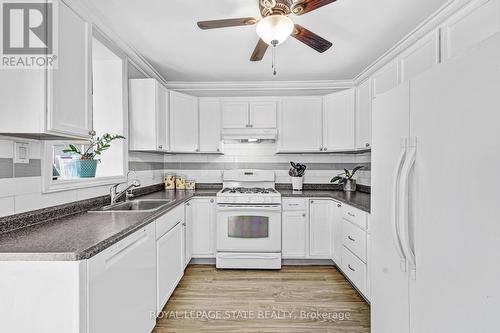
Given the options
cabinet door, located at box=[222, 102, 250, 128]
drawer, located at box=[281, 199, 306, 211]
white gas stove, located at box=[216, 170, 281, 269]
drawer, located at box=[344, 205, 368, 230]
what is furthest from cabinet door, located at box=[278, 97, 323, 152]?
drawer, located at box=[344, 205, 368, 230]

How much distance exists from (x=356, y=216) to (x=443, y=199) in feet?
5.07

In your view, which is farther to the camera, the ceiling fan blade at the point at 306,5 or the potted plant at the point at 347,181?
the potted plant at the point at 347,181

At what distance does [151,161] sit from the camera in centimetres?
344

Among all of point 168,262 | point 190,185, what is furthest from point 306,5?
point 190,185

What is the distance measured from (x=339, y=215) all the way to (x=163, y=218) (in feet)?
6.37

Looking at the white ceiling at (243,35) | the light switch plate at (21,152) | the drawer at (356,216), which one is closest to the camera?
the light switch plate at (21,152)

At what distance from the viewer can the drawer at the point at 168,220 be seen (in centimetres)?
214

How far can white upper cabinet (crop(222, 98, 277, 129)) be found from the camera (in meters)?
3.64

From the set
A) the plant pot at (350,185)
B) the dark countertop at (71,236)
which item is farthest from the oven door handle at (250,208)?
the dark countertop at (71,236)

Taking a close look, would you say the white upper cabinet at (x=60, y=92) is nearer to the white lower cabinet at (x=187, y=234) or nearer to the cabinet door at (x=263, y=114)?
the white lower cabinet at (x=187, y=234)

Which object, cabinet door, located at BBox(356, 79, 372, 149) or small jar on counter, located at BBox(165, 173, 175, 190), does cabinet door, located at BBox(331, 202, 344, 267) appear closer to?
cabinet door, located at BBox(356, 79, 372, 149)

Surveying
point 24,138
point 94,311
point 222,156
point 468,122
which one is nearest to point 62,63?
point 24,138

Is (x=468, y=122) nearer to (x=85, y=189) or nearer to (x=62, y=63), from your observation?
(x=62, y=63)

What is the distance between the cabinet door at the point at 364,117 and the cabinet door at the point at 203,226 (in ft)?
6.36
